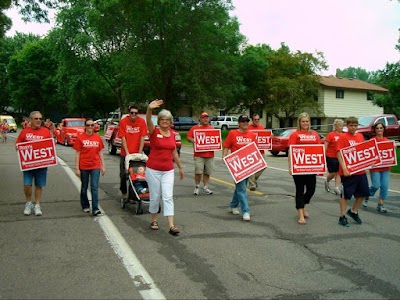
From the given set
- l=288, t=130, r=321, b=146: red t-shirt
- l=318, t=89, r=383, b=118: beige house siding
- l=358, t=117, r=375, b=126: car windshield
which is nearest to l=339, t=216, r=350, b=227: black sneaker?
l=288, t=130, r=321, b=146: red t-shirt

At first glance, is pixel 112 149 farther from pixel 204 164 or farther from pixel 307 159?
pixel 307 159

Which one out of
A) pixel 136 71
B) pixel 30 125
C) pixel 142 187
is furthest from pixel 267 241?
pixel 136 71

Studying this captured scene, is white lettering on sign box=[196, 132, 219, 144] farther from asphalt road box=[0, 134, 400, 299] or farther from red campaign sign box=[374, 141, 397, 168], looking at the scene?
red campaign sign box=[374, 141, 397, 168]

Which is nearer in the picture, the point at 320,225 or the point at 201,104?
the point at 320,225

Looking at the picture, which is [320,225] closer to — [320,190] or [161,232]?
[161,232]

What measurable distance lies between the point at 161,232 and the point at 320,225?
Result: 2.68m

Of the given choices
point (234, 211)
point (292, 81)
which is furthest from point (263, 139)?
point (292, 81)

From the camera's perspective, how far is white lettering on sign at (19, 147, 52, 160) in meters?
7.91

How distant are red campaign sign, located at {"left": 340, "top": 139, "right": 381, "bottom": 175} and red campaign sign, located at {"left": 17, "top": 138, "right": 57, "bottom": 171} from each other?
5.23m

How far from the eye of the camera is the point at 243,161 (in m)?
7.96

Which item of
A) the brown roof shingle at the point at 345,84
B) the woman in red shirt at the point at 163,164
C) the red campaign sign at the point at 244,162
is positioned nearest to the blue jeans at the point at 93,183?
the woman in red shirt at the point at 163,164

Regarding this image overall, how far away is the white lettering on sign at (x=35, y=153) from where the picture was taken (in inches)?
311

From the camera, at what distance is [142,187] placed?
7.98 metres

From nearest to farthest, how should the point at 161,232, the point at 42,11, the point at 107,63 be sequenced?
the point at 161,232, the point at 42,11, the point at 107,63
